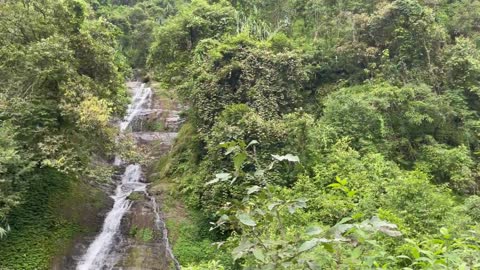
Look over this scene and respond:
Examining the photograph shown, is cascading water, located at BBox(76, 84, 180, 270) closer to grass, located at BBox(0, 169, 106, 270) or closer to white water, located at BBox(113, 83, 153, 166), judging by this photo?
grass, located at BBox(0, 169, 106, 270)

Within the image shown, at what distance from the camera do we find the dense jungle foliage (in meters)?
11.1

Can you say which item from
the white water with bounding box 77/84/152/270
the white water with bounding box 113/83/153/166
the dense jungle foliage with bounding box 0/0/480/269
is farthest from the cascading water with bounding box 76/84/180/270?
the white water with bounding box 113/83/153/166

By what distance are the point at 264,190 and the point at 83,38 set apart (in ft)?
44.5

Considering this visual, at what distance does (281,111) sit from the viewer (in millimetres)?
15094

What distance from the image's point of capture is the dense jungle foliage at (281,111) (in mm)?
11062

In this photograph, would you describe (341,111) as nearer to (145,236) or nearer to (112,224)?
(145,236)

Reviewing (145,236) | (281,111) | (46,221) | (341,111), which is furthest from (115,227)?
(341,111)

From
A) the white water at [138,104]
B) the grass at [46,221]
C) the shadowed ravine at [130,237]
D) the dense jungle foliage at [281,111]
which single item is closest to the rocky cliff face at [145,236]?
the shadowed ravine at [130,237]

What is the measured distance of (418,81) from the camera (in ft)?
54.6

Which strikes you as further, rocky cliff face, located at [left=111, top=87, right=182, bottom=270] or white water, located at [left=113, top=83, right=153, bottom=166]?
white water, located at [left=113, top=83, right=153, bottom=166]

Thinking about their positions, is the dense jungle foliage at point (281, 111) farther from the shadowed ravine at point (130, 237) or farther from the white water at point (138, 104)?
the white water at point (138, 104)

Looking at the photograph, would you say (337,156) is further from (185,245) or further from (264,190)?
(264,190)

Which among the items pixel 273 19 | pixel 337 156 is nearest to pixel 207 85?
pixel 337 156

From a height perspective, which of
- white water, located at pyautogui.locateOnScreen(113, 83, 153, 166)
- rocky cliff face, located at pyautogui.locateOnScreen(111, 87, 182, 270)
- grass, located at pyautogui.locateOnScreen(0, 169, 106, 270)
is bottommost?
rocky cliff face, located at pyautogui.locateOnScreen(111, 87, 182, 270)
